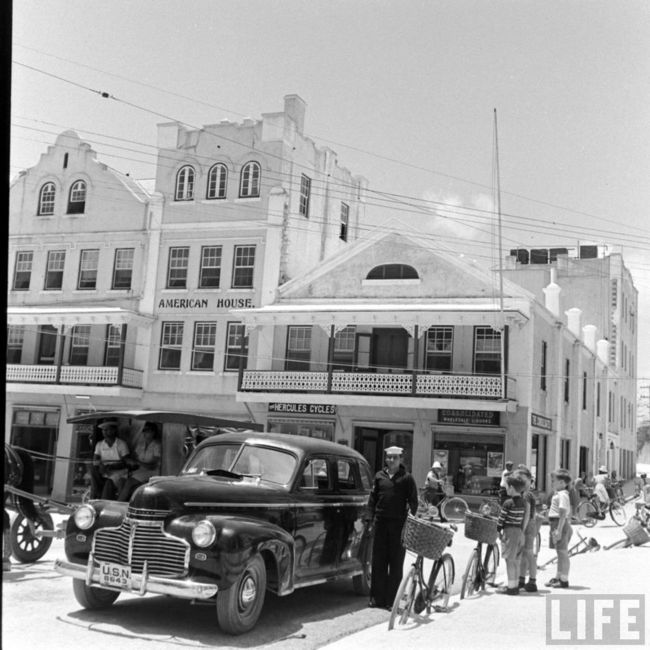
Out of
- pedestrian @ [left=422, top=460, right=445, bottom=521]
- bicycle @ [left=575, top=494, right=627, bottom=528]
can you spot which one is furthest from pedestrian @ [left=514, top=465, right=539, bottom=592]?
bicycle @ [left=575, top=494, right=627, bottom=528]

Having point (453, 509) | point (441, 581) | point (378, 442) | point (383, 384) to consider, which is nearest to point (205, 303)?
point (383, 384)

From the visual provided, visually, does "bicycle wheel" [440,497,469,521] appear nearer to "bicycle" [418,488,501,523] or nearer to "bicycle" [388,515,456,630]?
"bicycle" [418,488,501,523]

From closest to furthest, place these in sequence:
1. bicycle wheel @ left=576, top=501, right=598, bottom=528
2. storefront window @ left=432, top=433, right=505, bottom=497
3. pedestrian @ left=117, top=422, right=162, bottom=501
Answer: pedestrian @ left=117, top=422, right=162, bottom=501, bicycle wheel @ left=576, top=501, right=598, bottom=528, storefront window @ left=432, top=433, right=505, bottom=497

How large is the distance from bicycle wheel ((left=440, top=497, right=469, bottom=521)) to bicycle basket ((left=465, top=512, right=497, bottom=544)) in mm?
13078

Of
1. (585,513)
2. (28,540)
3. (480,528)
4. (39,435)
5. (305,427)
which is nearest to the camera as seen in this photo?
(480,528)

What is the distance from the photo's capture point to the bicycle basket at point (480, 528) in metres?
10.7

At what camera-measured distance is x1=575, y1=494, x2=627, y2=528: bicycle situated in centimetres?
2427

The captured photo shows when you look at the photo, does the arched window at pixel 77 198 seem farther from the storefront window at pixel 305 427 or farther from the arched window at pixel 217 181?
the storefront window at pixel 305 427

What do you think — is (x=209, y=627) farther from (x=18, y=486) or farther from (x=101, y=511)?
(x=18, y=486)

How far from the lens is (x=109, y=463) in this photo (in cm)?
1241

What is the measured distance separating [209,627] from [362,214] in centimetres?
2991

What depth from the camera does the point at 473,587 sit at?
10.8 metres

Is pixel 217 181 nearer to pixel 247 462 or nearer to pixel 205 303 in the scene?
pixel 205 303

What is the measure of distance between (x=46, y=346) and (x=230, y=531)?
89.7ft
